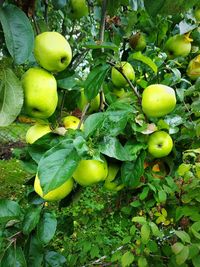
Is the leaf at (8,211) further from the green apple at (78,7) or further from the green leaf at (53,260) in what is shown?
the green apple at (78,7)

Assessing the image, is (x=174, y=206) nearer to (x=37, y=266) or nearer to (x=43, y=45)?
(x=37, y=266)

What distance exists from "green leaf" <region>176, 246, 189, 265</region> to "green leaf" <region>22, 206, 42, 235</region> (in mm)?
373

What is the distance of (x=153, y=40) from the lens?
3.86 ft

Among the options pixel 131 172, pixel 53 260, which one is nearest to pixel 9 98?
pixel 131 172

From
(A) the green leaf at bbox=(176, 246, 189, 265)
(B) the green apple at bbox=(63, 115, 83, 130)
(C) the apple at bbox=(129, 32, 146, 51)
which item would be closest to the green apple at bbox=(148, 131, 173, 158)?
(B) the green apple at bbox=(63, 115, 83, 130)

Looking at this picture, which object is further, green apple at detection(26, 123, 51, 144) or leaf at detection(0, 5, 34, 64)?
green apple at detection(26, 123, 51, 144)

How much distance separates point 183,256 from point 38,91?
22.2 inches

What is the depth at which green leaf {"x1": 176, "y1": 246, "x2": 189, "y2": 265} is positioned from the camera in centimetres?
91

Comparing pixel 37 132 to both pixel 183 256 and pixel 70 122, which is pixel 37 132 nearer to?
pixel 70 122

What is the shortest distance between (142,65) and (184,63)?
15 centimetres

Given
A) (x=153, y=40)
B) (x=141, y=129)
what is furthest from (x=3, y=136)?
(x=141, y=129)

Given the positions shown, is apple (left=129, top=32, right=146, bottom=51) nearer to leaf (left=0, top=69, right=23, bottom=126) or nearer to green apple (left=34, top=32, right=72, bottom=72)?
green apple (left=34, top=32, right=72, bottom=72)

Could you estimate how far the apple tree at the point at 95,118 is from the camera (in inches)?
23.9

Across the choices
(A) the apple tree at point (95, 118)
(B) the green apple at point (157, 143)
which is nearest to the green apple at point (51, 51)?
(A) the apple tree at point (95, 118)
